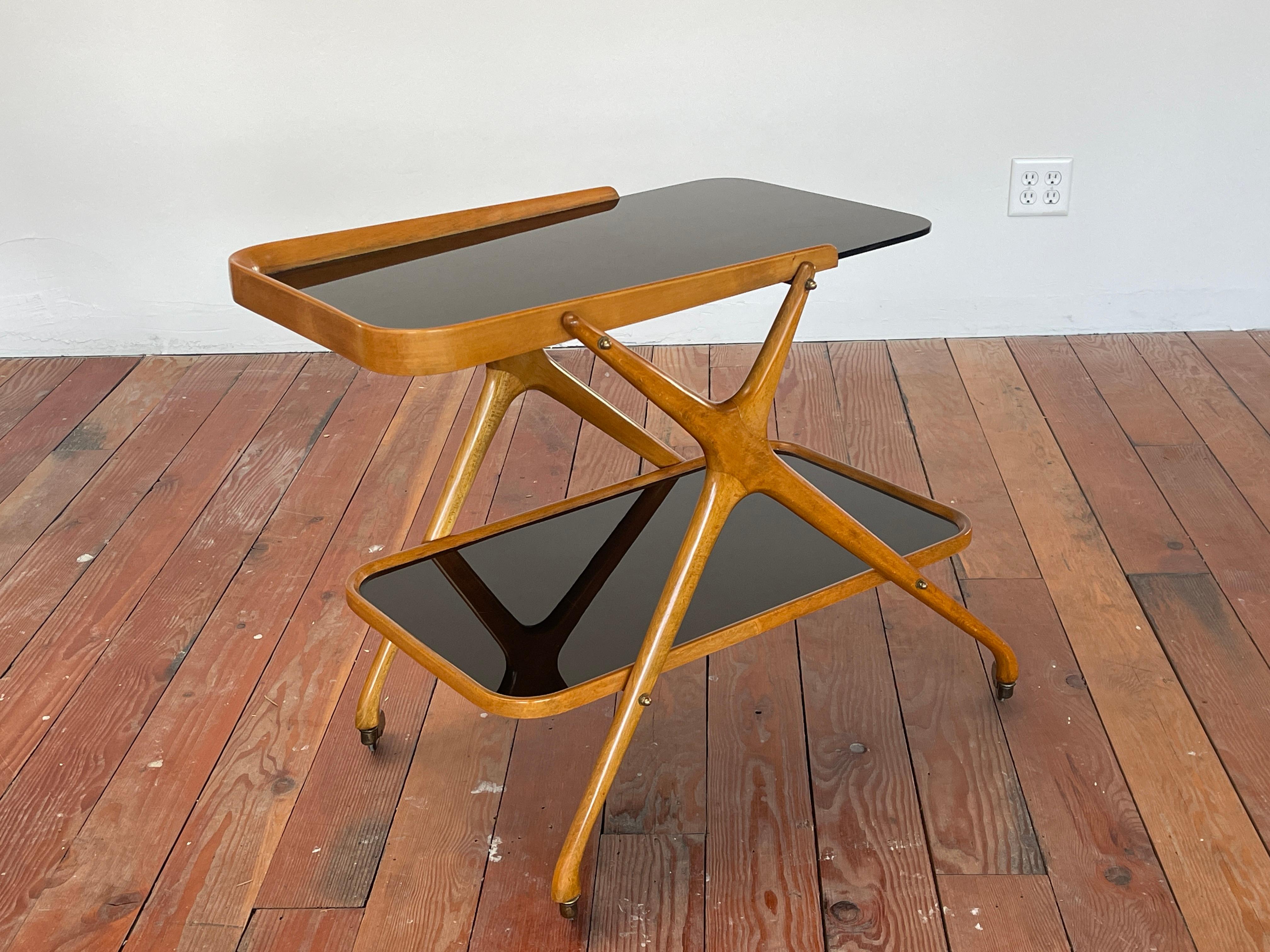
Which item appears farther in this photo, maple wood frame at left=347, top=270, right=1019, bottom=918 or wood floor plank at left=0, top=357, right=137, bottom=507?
wood floor plank at left=0, top=357, right=137, bottom=507

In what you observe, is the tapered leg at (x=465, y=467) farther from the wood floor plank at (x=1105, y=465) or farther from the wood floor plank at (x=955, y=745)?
the wood floor plank at (x=1105, y=465)

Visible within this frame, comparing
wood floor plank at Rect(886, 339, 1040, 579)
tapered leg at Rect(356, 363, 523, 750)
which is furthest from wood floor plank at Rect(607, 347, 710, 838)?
wood floor plank at Rect(886, 339, 1040, 579)

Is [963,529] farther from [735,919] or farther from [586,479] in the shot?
[586,479]

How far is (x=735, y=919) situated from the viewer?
1.35m

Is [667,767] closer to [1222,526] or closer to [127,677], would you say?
[127,677]

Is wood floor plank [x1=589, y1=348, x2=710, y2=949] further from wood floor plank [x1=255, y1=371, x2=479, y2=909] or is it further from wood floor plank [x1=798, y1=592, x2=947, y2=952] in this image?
wood floor plank [x1=255, y1=371, x2=479, y2=909]

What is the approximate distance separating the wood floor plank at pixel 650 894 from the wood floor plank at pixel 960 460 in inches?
32.2

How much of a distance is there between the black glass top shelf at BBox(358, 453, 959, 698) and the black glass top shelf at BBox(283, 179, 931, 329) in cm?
39

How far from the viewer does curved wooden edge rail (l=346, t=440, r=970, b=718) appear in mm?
1271

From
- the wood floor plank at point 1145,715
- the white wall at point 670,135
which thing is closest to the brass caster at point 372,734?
the wood floor plank at point 1145,715

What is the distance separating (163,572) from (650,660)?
1.17 m

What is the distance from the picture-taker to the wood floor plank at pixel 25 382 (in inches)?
112

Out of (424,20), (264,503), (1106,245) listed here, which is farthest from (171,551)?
(1106,245)

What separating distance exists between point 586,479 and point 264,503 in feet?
2.08
